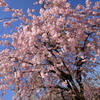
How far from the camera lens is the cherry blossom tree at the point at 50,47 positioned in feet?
Result: 15.3

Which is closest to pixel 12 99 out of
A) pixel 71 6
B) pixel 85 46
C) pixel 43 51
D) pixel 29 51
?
pixel 29 51

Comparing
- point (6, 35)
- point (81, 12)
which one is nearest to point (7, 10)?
point (6, 35)

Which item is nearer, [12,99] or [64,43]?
[64,43]

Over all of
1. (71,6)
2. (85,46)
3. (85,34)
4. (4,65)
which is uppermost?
(71,6)

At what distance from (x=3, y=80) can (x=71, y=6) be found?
4.38 m

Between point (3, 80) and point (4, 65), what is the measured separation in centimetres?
77

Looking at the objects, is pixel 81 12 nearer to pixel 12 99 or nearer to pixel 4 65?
pixel 4 65

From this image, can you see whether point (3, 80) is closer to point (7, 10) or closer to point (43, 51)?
point (43, 51)

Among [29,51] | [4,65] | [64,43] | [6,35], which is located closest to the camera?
[64,43]

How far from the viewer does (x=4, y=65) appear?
5102 millimetres

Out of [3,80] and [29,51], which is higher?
[29,51]

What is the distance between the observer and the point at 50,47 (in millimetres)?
5191

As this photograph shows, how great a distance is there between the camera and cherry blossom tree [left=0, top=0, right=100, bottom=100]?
4.65 m

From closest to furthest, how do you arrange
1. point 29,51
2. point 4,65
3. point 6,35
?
point 4,65
point 29,51
point 6,35
